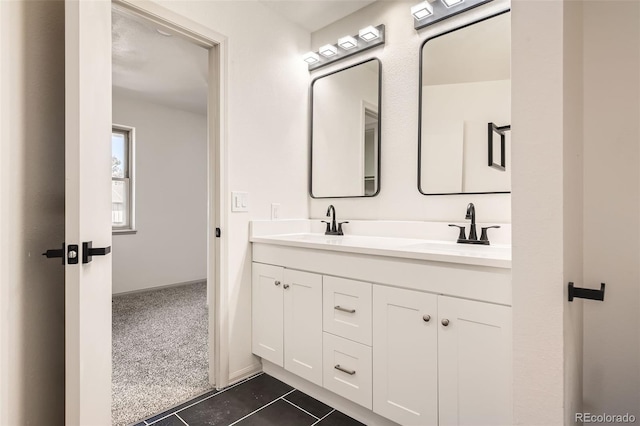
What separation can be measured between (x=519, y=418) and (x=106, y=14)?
1.79 meters

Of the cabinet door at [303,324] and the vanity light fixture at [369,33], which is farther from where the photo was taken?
the vanity light fixture at [369,33]

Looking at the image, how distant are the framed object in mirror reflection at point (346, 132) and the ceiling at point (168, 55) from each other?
42 cm

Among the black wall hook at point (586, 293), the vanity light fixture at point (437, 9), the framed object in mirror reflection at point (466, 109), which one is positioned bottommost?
the black wall hook at point (586, 293)

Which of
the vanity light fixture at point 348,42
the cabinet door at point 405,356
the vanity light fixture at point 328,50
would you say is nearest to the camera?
the cabinet door at point 405,356

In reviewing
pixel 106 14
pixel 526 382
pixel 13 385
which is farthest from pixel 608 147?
pixel 13 385

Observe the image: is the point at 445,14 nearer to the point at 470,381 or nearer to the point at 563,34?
the point at 563,34

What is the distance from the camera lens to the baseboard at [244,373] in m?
1.96

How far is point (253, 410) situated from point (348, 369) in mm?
571

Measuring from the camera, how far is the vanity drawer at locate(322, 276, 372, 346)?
1.52 metres

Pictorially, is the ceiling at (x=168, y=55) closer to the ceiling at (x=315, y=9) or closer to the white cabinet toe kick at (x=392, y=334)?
the ceiling at (x=315, y=9)

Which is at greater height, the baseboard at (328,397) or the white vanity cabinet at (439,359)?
the white vanity cabinet at (439,359)

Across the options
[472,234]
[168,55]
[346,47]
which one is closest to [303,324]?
[472,234]

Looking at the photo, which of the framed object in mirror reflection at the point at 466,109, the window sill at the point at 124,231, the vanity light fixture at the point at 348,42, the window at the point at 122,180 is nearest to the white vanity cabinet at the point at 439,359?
the framed object in mirror reflection at the point at 466,109

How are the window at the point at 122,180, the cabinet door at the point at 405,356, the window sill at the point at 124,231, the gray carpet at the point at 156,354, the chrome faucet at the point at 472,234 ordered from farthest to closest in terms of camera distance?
the window at the point at 122,180 < the window sill at the point at 124,231 < the gray carpet at the point at 156,354 < the chrome faucet at the point at 472,234 < the cabinet door at the point at 405,356
